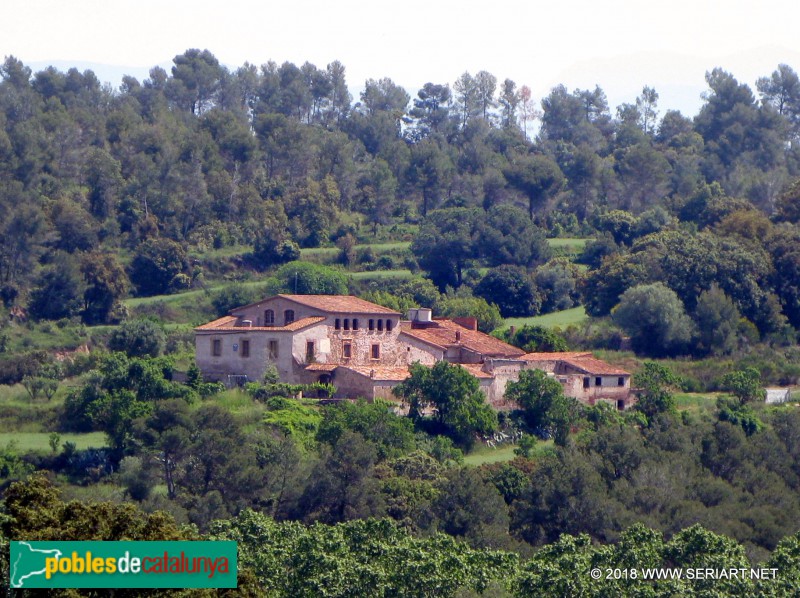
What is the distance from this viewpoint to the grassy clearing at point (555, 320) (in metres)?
62.3

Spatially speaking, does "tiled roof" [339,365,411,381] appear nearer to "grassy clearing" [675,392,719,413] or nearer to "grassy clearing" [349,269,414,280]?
"grassy clearing" [675,392,719,413]

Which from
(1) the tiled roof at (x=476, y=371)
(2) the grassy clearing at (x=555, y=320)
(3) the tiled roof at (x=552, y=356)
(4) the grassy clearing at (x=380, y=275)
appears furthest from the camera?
(4) the grassy clearing at (x=380, y=275)

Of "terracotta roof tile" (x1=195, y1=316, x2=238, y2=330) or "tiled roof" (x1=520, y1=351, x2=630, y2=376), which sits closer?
"terracotta roof tile" (x1=195, y1=316, x2=238, y2=330)

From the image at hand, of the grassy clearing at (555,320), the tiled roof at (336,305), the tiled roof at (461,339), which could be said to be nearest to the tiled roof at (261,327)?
the tiled roof at (336,305)

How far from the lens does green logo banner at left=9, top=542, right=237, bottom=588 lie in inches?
784

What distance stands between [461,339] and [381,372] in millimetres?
5079

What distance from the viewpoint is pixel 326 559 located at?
2998 centimetres

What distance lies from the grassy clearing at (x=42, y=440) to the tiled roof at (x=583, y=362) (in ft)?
43.7

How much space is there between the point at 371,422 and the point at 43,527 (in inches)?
921

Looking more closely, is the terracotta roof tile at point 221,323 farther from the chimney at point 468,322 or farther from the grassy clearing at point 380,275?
the grassy clearing at point 380,275

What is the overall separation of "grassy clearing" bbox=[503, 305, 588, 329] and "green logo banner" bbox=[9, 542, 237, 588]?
4139 cm

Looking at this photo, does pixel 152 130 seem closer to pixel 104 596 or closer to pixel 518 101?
pixel 518 101

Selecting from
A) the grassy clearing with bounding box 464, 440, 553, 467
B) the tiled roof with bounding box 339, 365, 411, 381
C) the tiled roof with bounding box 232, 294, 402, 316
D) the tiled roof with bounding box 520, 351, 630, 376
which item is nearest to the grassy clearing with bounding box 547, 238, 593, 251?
the tiled roof with bounding box 520, 351, 630, 376

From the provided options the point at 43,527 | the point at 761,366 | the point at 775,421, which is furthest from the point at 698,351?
the point at 43,527
